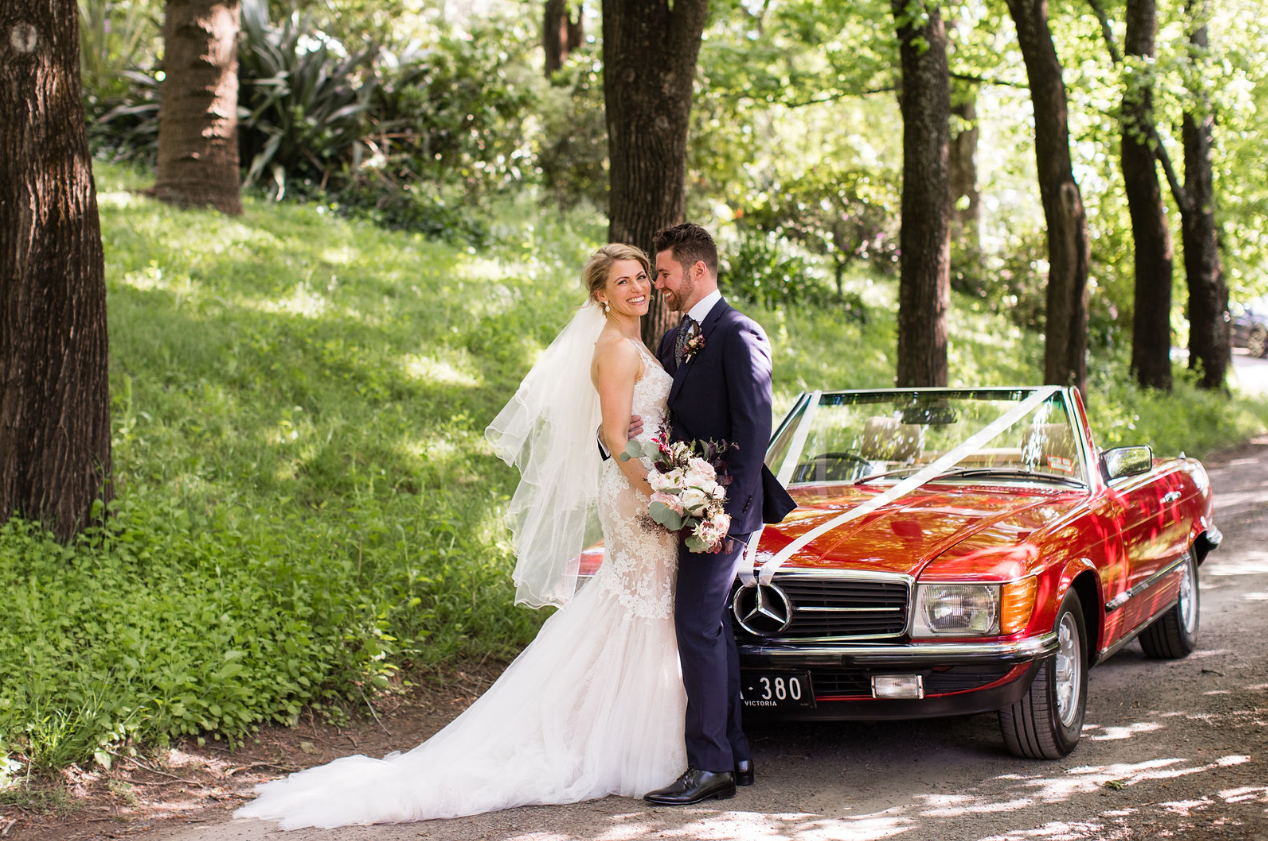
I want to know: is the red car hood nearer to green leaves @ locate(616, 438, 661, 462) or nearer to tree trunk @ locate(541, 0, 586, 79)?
green leaves @ locate(616, 438, 661, 462)

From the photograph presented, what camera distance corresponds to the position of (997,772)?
15.5 ft

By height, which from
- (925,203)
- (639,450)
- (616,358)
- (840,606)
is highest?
(925,203)

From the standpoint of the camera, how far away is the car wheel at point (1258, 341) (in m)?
37.1

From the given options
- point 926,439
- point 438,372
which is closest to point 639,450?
point 926,439

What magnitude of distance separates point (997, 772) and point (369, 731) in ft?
9.77

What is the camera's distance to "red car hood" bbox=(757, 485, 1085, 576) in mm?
4648

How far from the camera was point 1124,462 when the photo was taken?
5867 mm

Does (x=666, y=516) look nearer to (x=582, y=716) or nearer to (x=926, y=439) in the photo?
(x=582, y=716)

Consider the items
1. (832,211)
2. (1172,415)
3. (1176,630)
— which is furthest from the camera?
(832,211)

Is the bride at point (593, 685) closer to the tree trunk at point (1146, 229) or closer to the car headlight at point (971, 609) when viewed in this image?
the car headlight at point (971, 609)

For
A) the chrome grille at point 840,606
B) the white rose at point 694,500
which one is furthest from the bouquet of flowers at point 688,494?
the chrome grille at point 840,606

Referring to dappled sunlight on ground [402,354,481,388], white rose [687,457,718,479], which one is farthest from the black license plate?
dappled sunlight on ground [402,354,481,388]

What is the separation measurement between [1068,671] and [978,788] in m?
0.79

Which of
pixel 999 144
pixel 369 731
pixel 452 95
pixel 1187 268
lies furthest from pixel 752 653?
pixel 999 144
